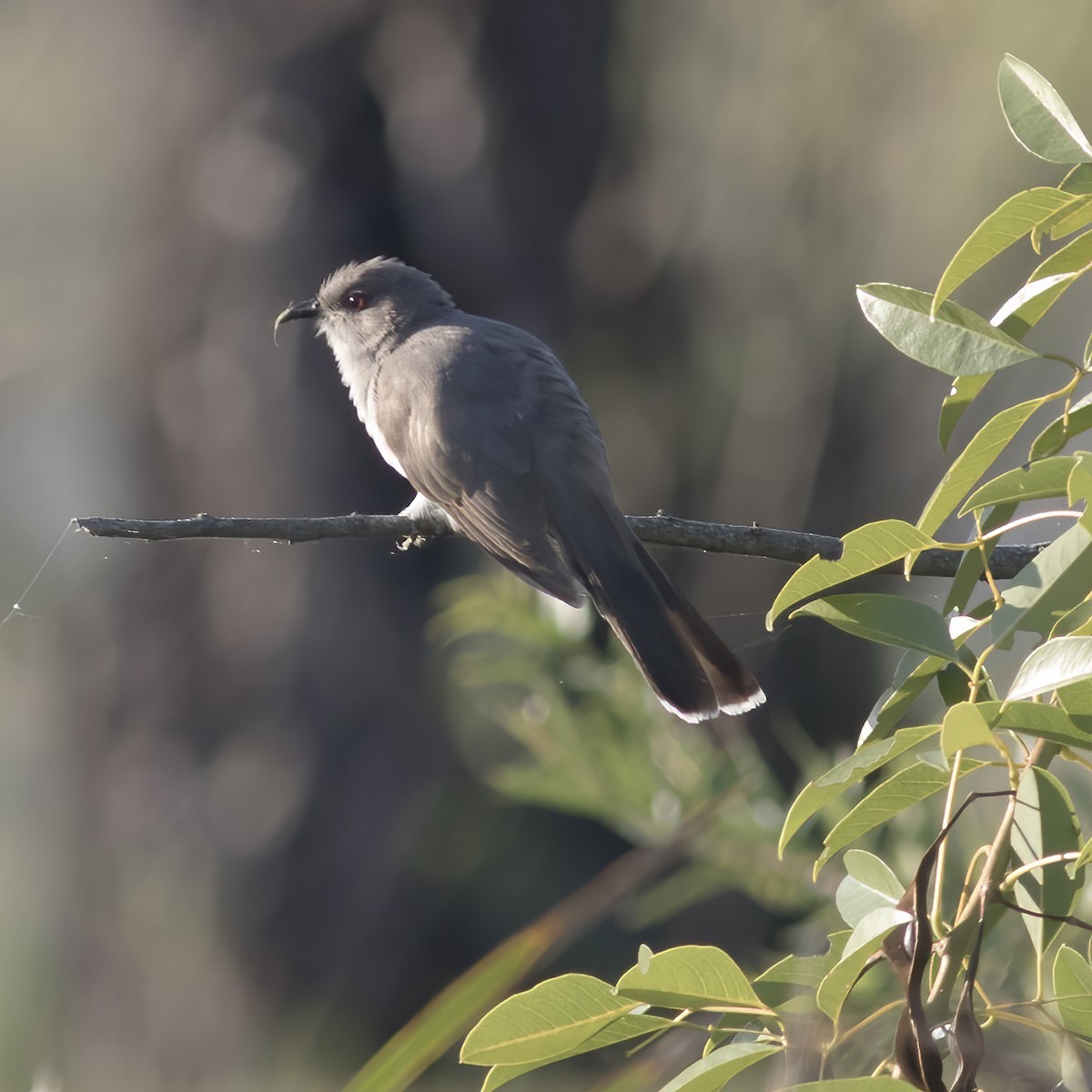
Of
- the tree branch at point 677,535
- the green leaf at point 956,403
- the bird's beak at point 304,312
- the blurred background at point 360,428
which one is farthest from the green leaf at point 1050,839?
the blurred background at point 360,428

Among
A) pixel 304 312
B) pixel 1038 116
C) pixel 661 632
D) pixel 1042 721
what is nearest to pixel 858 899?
pixel 1042 721

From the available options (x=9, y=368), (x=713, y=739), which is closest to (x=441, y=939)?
(x=713, y=739)

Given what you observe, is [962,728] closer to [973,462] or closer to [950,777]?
[950,777]

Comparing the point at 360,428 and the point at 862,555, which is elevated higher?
the point at 360,428

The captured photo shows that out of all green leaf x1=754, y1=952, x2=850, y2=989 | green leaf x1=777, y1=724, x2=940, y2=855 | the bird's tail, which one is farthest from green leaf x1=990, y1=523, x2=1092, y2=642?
A: the bird's tail

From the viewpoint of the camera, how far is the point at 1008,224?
1.20 metres

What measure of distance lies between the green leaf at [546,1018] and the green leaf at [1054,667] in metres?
0.42

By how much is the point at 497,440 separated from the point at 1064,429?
2.11 meters

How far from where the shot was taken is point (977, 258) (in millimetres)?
1217

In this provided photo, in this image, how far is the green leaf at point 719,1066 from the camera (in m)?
1.08

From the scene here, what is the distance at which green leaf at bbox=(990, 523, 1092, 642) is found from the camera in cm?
109

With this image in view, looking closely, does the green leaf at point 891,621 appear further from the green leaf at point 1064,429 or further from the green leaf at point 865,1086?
the green leaf at point 865,1086

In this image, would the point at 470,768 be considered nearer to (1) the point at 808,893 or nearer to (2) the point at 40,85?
(1) the point at 808,893

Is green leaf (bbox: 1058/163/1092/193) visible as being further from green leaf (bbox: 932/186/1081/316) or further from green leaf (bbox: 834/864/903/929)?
green leaf (bbox: 834/864/903/929)
